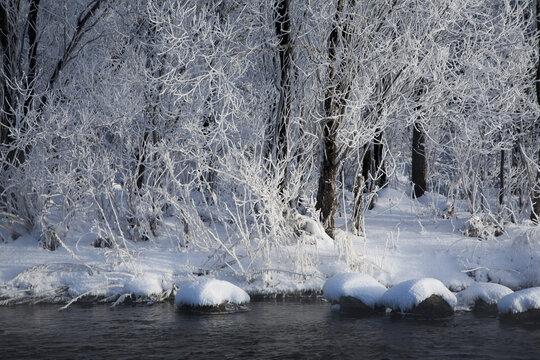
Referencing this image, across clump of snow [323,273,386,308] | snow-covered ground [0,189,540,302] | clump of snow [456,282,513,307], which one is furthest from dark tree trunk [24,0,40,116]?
clump of snow [456,282,513,307]

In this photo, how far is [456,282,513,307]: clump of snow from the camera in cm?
907

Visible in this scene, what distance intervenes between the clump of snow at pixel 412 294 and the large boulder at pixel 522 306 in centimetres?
66

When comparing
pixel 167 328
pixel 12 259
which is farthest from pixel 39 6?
pixel 167 328

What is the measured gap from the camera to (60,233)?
11.0m

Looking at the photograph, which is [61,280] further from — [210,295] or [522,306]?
[522,306]

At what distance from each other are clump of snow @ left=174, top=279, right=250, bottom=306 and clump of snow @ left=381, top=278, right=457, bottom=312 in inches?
79.3

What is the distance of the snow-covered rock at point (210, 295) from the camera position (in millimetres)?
8938

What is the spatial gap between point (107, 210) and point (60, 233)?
0.97 metres

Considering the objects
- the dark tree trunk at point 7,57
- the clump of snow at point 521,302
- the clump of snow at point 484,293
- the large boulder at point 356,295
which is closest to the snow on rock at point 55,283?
the dark tree trunk at point 7,57

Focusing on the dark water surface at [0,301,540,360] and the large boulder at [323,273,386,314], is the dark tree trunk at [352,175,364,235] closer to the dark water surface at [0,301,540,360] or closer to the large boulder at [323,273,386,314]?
the large boulder at [323,273,386,314]

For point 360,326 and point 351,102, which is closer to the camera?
point 360,326

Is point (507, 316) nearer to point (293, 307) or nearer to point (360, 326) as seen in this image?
point (360, 326)

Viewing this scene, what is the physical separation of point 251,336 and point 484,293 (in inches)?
142

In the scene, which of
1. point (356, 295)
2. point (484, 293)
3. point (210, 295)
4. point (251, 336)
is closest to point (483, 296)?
point (484, 293)
